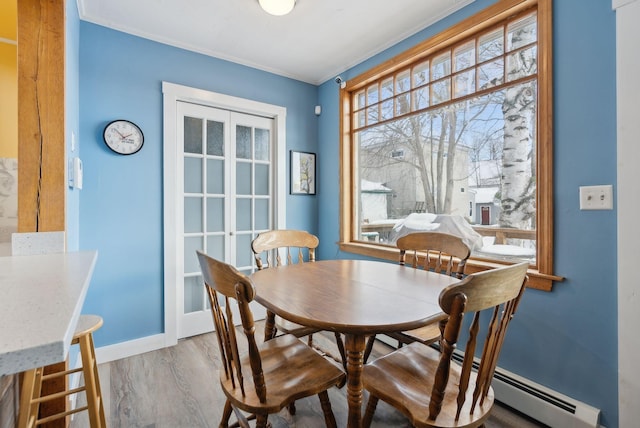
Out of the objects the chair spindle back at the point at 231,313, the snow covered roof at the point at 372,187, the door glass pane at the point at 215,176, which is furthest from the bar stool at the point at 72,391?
the snow covered roof at the point at 372,187

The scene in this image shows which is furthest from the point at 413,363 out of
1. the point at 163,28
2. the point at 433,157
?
the point at 163,28

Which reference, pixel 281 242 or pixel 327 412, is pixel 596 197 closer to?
pixel 327 412

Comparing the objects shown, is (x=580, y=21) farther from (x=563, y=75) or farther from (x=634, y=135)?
(x=634, y=135)

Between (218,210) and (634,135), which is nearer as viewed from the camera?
(634,135)

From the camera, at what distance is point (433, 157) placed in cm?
245

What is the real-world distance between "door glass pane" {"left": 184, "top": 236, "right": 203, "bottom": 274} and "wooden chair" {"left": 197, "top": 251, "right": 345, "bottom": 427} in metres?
1.61

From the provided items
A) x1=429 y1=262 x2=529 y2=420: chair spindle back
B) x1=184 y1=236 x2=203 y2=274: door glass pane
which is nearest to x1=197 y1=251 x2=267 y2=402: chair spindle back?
x1=429 y1=262 x2=529 y2=420: chair spindle back

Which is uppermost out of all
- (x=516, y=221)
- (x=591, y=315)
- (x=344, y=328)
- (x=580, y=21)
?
(x=580, y=21)

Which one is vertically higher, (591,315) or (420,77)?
(420,77)

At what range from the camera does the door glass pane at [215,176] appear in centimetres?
286

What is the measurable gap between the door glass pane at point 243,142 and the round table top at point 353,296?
5.07 ft

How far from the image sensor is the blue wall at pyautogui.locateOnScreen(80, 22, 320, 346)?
229 cm

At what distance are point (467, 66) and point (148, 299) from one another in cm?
298

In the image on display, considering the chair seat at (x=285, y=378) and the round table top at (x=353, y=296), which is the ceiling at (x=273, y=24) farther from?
the chair seat at (x=285, y=378)
